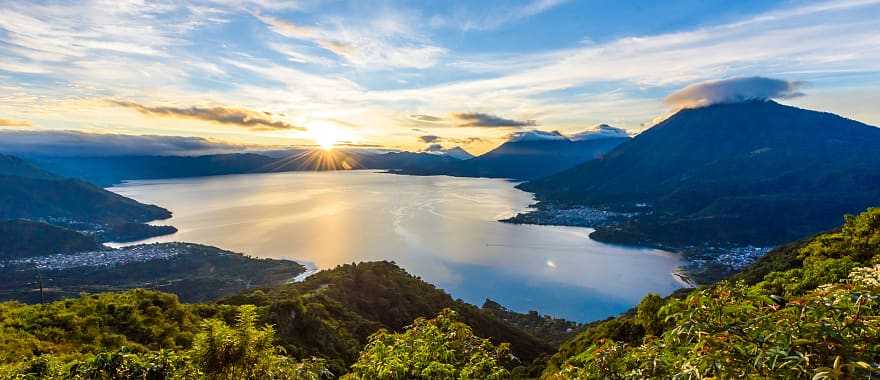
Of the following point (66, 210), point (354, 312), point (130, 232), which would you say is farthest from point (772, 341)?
point (66, 210)

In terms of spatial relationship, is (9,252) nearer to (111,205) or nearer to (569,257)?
(111,205)

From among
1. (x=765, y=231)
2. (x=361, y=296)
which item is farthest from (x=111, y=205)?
Result: (x=765, y=231)

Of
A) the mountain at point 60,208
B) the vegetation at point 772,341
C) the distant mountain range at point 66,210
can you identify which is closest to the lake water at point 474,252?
the distant mountain range at point 66,210

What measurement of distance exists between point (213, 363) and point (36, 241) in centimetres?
18150

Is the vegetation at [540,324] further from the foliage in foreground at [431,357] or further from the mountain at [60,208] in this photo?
the mountain at [60,208]

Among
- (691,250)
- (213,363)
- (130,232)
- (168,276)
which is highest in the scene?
(213,363)

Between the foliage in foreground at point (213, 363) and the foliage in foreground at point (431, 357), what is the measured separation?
1.32 metres

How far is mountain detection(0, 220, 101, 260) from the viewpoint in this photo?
13125 centimetres

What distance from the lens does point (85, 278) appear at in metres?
106

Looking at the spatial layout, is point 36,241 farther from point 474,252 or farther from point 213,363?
point 213,363

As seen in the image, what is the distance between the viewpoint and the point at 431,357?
312 inches

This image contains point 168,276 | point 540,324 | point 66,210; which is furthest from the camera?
point 66,210

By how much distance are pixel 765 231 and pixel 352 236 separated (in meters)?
155

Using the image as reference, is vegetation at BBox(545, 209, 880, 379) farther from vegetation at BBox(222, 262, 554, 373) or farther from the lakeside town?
the lakeside town
